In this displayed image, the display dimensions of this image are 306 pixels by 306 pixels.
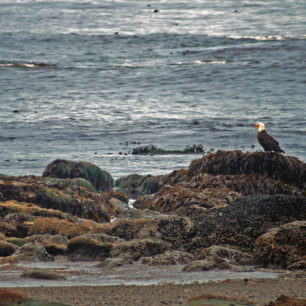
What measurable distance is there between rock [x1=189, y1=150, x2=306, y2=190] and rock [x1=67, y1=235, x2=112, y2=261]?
19.4 ft

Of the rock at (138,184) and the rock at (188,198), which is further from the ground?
the rock at (188,198)

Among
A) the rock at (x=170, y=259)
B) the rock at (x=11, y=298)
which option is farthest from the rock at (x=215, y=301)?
the rock at (x=170, y=259)

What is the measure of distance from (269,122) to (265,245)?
1735 centimetres

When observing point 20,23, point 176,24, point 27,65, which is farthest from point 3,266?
point 20,23

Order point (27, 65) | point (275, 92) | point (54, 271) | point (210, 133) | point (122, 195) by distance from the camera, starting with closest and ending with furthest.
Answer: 1. point (54, 271)
2. point (122, 195)
3. point (210, 133)
4. point (275, 92)
5. point (27, 65)

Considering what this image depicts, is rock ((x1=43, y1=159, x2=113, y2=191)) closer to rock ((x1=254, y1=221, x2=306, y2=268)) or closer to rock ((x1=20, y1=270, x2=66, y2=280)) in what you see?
rock ((x1=254, y1=221, x2=306, y2=268))

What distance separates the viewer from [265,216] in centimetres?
1065

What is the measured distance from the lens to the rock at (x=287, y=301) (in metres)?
6.42

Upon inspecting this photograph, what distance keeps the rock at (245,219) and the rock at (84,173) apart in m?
6.32

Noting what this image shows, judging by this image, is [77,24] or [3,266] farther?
[77,24]

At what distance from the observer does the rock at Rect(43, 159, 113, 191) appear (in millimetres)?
17250

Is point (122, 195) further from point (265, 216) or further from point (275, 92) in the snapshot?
point (275, 92)

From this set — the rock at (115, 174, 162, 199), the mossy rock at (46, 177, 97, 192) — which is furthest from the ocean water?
the mossy rock at (46, 177, 97, 192)

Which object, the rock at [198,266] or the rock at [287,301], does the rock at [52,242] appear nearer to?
the rock at [198,266]
